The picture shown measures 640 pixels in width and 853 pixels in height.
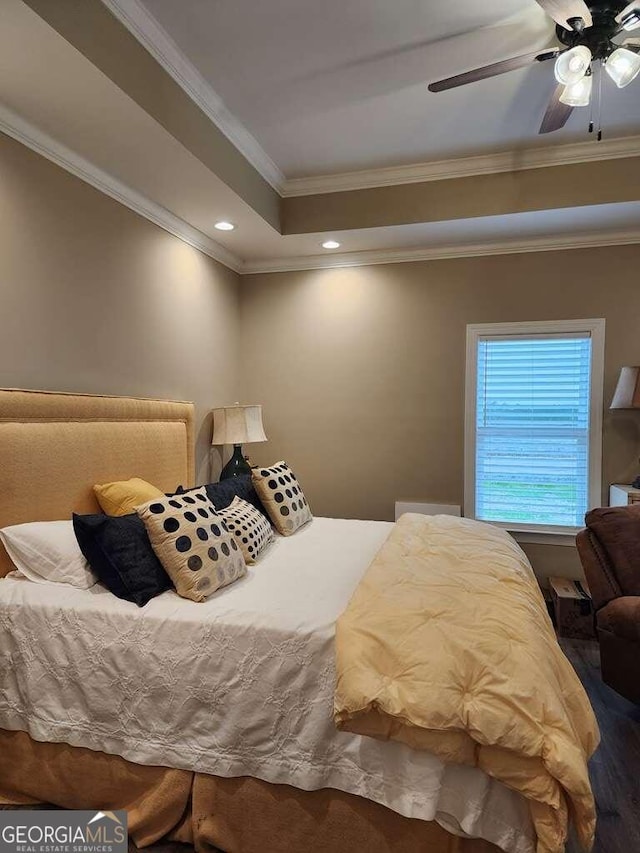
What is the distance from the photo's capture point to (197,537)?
2.07 m

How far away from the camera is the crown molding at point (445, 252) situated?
3.68 metres

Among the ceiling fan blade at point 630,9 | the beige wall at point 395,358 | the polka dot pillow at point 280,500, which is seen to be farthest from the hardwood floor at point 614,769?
the ceiling fan blade at point 630,9

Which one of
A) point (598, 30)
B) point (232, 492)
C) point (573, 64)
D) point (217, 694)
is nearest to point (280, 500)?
point (232, 492)

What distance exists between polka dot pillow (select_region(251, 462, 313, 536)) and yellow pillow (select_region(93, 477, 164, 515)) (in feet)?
2.27

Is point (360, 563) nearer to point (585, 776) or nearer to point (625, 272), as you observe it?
point (585, 776)

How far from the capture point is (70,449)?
2410mm

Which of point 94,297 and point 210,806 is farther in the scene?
point 94,297

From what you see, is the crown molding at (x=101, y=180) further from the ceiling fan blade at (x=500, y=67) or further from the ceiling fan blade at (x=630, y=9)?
the ceiling fan blade at (x=630, y=9)

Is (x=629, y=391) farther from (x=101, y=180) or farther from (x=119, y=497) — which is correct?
(x=101, y=180)

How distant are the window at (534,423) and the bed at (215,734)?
235 centimetres

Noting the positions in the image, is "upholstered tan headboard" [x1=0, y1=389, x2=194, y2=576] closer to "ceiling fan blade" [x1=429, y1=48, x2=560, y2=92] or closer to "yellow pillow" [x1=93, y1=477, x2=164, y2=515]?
"yellow pillow" [x1=93, y1=477, x2=164, y2=515]

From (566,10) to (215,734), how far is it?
2644 millimetres

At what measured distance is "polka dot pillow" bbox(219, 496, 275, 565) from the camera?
Answer: 248 cm

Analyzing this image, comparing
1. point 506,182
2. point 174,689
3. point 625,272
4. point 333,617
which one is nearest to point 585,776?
point 333,617
